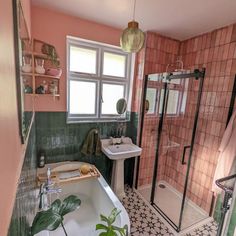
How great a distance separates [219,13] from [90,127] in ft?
7.04

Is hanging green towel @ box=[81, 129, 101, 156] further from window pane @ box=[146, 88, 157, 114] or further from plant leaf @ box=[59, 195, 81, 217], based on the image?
plant leaf @ box=[59, 195, 81, 217]

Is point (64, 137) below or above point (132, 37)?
below

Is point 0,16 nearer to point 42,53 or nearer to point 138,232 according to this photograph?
point 42,53

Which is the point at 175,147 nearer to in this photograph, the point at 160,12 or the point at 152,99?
the point at 152,99

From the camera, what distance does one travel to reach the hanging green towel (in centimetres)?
236

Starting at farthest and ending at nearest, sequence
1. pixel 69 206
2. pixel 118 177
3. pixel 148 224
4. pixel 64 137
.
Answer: pixel 118 177 → pixel 64 137 → pixel 148 224 → pixel 69 206

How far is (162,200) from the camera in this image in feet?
8.46

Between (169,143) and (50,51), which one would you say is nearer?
(50,51)

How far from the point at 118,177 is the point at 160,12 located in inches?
91.3

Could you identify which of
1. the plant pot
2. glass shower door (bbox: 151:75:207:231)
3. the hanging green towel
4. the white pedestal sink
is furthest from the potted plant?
glass shower door (bbox: 151:75:207:231)

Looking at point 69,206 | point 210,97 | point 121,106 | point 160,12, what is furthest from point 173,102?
point 69,206

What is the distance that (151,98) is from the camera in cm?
265

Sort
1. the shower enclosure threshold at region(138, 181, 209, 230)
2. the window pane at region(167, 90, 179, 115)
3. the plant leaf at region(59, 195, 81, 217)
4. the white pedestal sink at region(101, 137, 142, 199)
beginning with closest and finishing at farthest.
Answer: the plant leaf at region(59, 195, 81, 217) < the shower enclosure threshold at region(138, 181, 209, 230) < the white pedestal sink at region(101, 137, 142, 199) < the window pane at region(167, 90, 179, 115)

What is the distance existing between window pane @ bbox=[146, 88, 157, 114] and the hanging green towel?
0.97 metres
